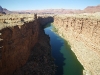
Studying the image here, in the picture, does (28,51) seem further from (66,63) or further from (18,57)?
(66,63)

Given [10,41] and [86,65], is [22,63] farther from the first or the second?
[86,65]

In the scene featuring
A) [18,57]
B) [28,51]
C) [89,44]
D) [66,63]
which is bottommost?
[66,63]

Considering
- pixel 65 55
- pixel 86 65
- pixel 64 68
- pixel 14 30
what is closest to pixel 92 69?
pixel 86 65

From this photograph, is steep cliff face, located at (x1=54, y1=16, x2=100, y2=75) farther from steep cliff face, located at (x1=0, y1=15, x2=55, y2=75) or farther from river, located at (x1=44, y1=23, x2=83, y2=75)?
steep cliff face, located at (x1=0, y1=15, x2=55, y2=75)

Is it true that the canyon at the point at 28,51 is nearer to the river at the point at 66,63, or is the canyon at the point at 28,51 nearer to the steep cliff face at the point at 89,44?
the steep cliff face at the point at 89,44

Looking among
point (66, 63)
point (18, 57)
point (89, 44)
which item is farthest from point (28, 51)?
point (89, 44)

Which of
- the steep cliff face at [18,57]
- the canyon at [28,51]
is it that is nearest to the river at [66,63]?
the canyon at [28,51]

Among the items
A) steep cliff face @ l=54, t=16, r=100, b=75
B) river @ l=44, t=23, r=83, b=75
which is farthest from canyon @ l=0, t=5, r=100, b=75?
river @ l=44, t=23, r=83, b=75

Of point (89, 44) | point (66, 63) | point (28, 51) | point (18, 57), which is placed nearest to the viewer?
point (18, 57)

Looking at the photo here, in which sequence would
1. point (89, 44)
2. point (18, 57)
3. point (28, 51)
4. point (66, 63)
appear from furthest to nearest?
point (89, 44) < point (66, 63) < point (28, 51) < point (18, 57)

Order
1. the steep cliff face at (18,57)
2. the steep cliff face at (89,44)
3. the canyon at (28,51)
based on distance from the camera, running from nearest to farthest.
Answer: the steep cliff face at (18,57)
the canyon at (28,51)
the steep cliff face at (89,44)

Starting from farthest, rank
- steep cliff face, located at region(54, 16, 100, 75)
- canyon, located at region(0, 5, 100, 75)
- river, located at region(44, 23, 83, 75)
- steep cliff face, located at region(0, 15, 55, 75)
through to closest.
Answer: river, located at region(44, 23, 83, 75)
steep cliff face, located at region(54, 16, 100, 75)
canyon, located at region(0, 5, 100, 75)
steep cliff face, located at region(0, 15, 55, 75)
